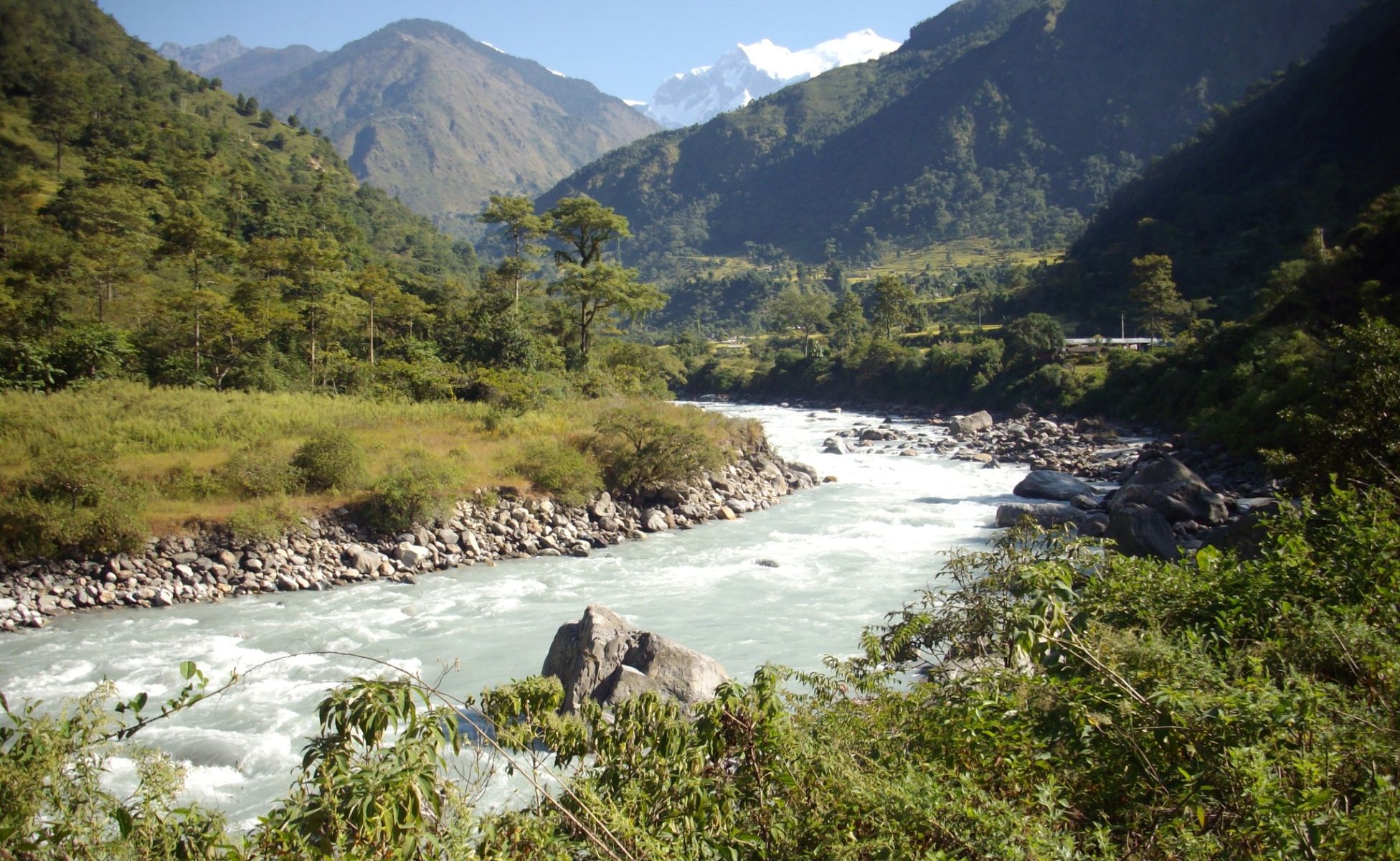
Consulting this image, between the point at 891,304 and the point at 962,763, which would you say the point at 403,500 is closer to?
the point at 962,763

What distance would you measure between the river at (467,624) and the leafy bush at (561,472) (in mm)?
1988

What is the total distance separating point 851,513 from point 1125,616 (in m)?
15.5

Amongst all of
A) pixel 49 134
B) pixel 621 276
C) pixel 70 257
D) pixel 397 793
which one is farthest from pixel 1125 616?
pixel 49 134

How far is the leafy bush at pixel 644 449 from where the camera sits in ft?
64.1

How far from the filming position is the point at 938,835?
107 inches

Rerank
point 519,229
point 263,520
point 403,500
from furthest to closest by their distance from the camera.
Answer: point 519,229, point 403,500, point 263,520

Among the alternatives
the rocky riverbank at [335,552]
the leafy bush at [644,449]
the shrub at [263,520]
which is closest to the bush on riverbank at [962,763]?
the rocky riverbank at [335,552]

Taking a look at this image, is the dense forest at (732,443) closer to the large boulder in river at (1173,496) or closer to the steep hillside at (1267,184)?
the steep hillside at (1267,184)

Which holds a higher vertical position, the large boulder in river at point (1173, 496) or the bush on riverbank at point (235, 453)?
the bush on riverbank at point (235, 453)

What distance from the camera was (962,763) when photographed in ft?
11.1

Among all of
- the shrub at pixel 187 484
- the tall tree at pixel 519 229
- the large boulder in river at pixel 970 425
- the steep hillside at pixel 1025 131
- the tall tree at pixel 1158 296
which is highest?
the steep hillside at pixel 1025 131

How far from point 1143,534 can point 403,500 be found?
1463cm

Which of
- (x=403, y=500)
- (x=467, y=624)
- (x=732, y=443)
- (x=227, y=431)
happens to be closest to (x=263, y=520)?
(x=403, y=500)

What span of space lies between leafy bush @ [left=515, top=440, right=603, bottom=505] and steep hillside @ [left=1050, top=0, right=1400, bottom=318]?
41.1 m
